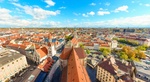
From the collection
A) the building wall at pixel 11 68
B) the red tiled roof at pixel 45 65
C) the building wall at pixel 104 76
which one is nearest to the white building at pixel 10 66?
the building wall at pixel 11 68

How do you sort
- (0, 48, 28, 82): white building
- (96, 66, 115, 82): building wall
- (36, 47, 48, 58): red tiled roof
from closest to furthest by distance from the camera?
(96, 66, 115, 82): building wall < (0, 48, 28, 82): white building < (36, 47, 48, 58): red tiled roof

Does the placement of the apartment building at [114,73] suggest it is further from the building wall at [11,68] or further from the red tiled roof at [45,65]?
the building wall at [11,68]

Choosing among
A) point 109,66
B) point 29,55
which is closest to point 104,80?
point 109,66

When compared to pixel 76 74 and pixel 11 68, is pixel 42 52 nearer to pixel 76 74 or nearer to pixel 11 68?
pixel 11 68

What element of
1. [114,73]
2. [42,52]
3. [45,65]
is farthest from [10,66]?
[114,73]

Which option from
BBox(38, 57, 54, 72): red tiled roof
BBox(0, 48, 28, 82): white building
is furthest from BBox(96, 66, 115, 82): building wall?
BBox(0, 48, 28, 82): white building

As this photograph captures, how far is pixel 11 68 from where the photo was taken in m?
42.2

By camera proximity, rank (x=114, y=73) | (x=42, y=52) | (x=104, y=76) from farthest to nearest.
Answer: (x=42, y=52) → (x=104, y=76) → (x=114, y=73)

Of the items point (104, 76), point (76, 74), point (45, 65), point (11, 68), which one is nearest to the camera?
point (76, 74)

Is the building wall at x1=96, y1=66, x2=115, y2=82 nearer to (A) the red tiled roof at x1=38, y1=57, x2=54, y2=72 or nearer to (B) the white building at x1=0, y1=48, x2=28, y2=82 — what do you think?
(A) the red tiled roof at x1=38, y1=57, x2=54, y2=72

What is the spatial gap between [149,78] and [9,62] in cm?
5532

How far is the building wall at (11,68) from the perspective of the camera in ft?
126

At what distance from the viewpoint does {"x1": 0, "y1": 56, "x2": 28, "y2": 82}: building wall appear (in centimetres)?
3844

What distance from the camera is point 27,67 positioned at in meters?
49.2
